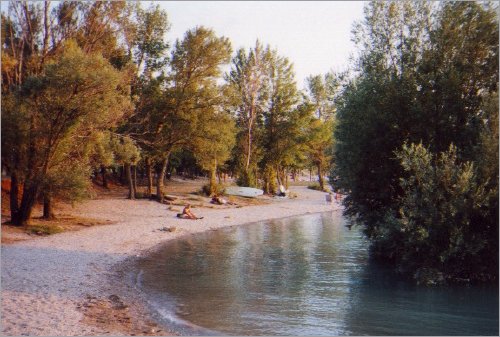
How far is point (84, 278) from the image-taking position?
18844 millimetres

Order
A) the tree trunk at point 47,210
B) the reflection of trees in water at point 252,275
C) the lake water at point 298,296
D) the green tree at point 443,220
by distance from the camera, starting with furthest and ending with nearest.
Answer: the tree trunk at point 47,210, the green tree at point 443,220, the reflection of trees in water at point 252,275, the lake water at point 298,296

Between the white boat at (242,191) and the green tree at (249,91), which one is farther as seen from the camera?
the green tree at (249,91)

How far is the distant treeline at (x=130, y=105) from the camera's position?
26969mm

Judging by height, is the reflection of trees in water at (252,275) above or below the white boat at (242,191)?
below

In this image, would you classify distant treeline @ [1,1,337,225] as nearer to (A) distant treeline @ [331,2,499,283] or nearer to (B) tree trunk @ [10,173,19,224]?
(B) tree trunk @ [10,173,19,224]

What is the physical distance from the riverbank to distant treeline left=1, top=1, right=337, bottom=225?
3942 mm

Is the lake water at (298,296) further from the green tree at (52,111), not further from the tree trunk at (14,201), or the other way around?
the tree trunk at (14,201)

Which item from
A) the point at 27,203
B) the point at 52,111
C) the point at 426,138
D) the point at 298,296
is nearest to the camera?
the point at 298,296

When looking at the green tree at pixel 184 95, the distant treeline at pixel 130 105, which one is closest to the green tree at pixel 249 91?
the distant treeline at pixel 130 105

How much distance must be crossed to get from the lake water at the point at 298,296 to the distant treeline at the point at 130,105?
9033mm

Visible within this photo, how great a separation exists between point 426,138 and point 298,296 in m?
9.22

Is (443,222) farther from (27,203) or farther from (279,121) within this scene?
(279,121)

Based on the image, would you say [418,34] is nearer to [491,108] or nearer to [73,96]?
[491,108]

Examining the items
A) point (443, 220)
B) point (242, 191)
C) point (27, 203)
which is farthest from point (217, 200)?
point (443, 220)
